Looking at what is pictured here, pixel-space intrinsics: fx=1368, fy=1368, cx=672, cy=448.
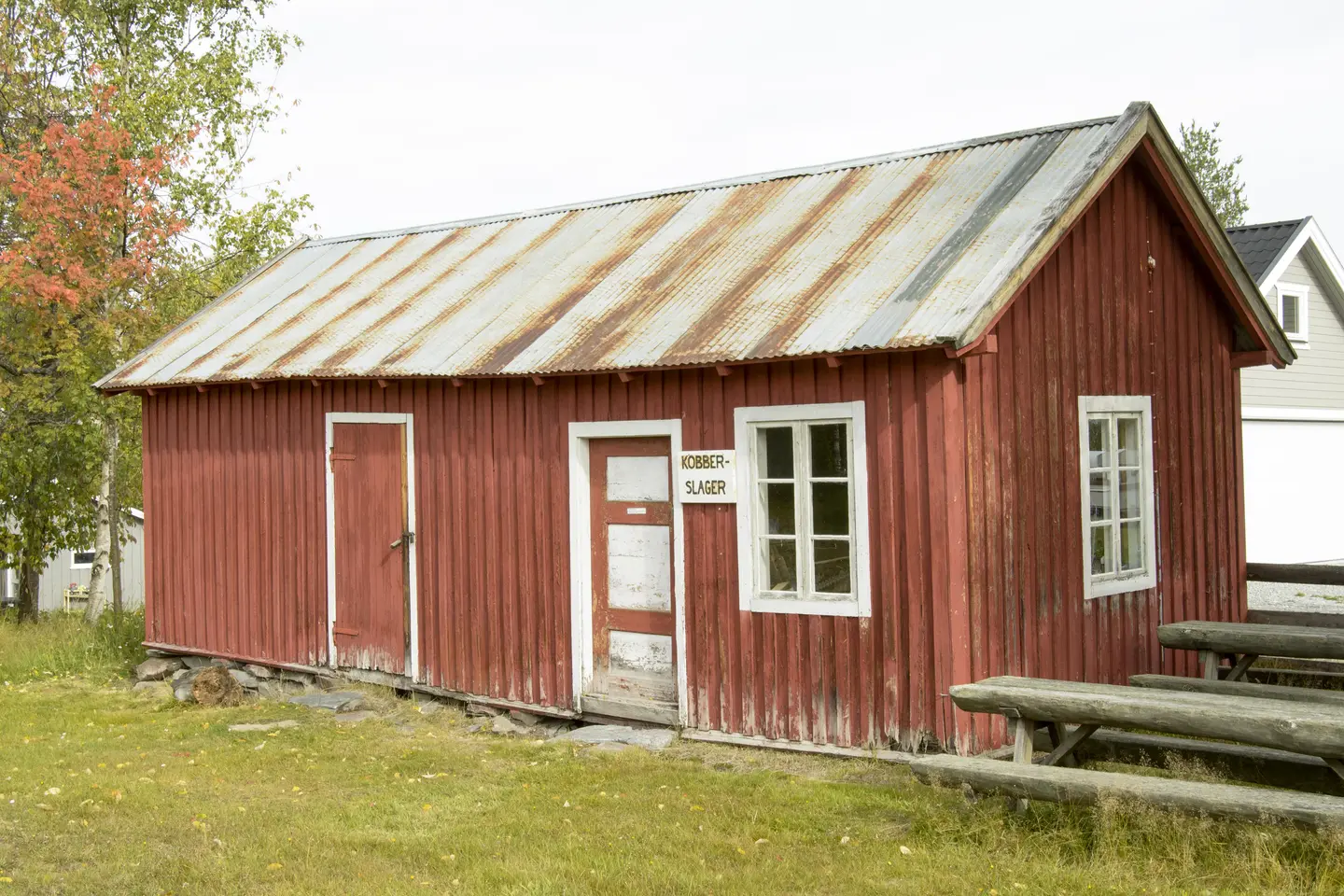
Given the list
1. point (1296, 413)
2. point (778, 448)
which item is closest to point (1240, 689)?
point (778, 448)

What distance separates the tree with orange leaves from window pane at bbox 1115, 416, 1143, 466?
12.6 metres


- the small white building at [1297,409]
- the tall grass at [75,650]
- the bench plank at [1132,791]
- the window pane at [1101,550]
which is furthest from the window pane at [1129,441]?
the small white building at [1297,409]

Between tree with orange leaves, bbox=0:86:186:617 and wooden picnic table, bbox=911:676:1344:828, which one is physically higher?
tree with orange leaves, bbox=0:86:186:617

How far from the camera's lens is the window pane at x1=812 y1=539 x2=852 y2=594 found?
9203 mm

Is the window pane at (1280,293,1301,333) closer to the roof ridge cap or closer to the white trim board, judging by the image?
the white trim board

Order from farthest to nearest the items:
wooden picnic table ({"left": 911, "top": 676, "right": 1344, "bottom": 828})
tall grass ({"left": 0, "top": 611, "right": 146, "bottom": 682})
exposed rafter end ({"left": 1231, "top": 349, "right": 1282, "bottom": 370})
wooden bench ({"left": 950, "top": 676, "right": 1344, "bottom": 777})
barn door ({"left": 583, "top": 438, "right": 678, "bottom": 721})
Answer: tall grass ({"left": 0, "top": 611, "right": 146, "bottom": 682})
exposed rafter end ({"left": 1231, "top": 349, "right": 1282, "bottom": 370})
barn door ({"left": 583, "top": 438, "right": 678, "bottom": 721})
wooden bench ({"left": 950, "top": 676, "right": 1344, "bottom": 777})
wooden picnic table ({"left": 911, "top": 676, "right": 1344, "bottom": 828})

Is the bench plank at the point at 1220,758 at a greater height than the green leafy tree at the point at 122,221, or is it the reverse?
the green leafy tree at the point at 122,221

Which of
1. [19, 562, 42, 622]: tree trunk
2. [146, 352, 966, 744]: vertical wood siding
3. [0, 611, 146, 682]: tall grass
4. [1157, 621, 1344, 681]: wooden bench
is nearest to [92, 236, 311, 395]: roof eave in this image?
[146, 352, 966, 744]: vertical wood siding

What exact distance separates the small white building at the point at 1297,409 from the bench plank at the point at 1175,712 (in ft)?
53.2

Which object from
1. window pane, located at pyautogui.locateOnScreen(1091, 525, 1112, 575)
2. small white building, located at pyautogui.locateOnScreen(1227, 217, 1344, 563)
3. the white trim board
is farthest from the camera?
small white building, located at pyautogui.locateOnScreen(1227, 217, 1344, 563)

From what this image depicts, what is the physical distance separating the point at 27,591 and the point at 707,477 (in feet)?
54.4

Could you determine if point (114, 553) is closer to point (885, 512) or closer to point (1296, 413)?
point (885, 512)

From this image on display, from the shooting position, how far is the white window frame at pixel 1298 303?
23281 millimetres

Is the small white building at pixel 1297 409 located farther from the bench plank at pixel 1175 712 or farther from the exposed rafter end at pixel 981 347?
the bench plank at pixel 1175 712
